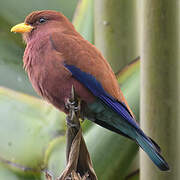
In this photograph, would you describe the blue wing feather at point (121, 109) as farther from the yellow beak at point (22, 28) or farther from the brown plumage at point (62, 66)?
the yellow beak at point (22, 28)

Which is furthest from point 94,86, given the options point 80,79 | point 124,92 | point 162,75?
point 162,75

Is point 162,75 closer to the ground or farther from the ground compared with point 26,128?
farther from the ground

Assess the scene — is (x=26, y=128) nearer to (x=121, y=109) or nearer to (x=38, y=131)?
(x=38, y=131)

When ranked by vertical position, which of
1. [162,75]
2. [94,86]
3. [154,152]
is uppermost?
[162,75]

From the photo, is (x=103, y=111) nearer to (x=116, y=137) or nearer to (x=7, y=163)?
(x=116, y=137)

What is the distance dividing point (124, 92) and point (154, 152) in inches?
17.8

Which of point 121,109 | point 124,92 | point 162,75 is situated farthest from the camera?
point 124,92

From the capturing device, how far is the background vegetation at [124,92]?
1640 millimetres

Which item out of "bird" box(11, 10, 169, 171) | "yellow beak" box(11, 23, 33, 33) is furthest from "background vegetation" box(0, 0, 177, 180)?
"yellow beak" box(11, 23, 33, 33)

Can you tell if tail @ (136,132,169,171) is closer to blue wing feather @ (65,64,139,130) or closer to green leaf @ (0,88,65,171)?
blue wing feather @ (65,64,139,130)

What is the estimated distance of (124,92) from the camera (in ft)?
6.70

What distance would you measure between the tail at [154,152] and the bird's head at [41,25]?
1.95 feet

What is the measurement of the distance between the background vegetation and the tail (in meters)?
0.04

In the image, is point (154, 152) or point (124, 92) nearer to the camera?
point (154, 152)
